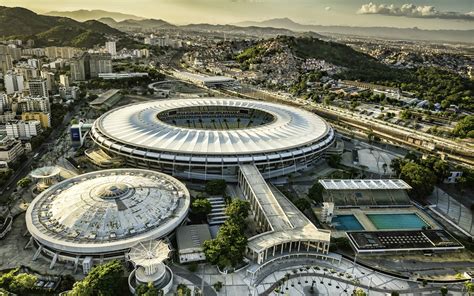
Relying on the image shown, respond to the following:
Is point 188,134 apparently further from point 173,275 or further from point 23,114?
point 23,114

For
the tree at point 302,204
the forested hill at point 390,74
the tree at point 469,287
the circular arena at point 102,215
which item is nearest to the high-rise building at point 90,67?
the forested hill at point 390,74

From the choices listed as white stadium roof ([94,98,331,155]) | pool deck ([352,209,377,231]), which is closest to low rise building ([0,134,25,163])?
white stadium roof ([94,98,331,155])

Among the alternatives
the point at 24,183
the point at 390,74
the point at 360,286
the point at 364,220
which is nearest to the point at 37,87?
the point at 24,183

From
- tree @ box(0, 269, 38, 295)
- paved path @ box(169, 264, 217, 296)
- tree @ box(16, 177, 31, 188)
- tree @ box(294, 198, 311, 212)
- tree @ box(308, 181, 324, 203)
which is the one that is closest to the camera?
tree @ box(0, 269, 38, 295)

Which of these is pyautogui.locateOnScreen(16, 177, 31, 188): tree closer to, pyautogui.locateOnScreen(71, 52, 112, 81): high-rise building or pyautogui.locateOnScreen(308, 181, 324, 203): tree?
pyautogui.locateOnScreen(308, 181, 324, 203): tree

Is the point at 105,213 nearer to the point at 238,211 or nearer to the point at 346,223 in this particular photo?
the point at 238,211

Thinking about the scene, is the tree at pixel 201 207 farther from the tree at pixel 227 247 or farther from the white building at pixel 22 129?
the white building at pixel 22 129

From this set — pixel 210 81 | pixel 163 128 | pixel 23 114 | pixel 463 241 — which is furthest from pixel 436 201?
pixel 210 81
